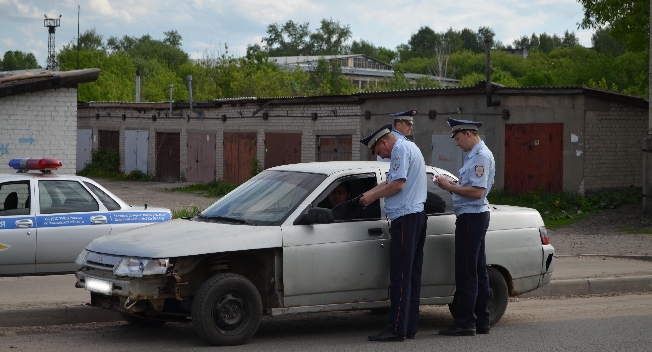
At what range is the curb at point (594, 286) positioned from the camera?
1112cm

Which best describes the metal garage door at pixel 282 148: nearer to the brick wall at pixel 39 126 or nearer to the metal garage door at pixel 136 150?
the metal garage door at pixel 136 150

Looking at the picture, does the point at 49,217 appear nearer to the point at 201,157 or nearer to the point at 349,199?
the point at 349,199

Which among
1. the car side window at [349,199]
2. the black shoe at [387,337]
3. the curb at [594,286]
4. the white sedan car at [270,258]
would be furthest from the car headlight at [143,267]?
the curb at [594,286]

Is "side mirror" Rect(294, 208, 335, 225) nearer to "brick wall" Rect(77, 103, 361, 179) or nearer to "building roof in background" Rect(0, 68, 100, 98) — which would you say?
"building roof in background" Rect(0, 68, 100, 98)

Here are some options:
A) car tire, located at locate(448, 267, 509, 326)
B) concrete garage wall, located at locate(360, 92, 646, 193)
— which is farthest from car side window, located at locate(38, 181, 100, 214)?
concrete garage wall, located at locate(360, 92, 646, 193)

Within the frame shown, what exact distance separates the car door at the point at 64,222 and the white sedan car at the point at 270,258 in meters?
2.50

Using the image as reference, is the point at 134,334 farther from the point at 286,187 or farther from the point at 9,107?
the point at 9,107

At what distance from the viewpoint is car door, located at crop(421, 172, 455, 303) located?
8289 mm

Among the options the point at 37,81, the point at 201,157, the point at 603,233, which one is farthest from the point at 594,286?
the point at 201,157

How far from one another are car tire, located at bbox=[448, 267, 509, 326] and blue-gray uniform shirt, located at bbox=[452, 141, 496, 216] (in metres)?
0.81

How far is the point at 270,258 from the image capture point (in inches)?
304

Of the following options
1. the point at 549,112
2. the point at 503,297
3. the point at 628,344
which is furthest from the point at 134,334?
the point at 549,112

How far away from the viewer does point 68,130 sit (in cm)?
1697

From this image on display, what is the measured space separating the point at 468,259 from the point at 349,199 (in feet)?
3.97
